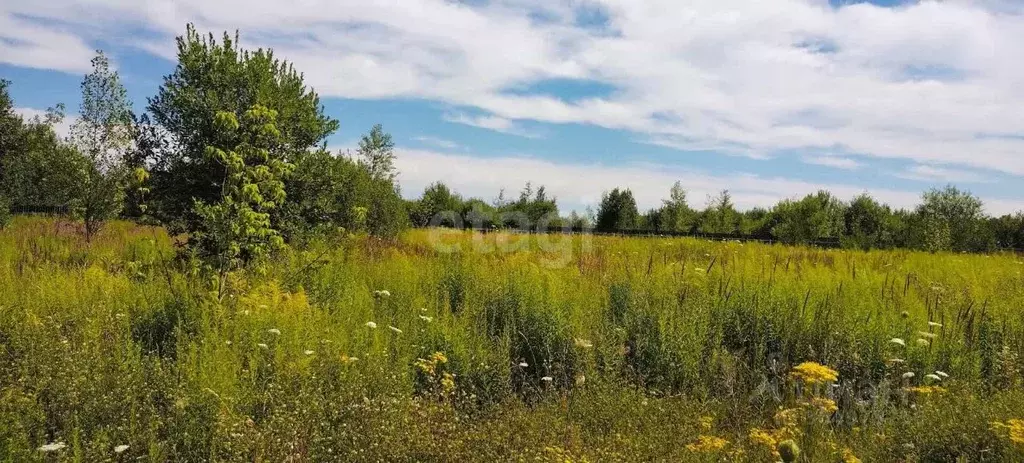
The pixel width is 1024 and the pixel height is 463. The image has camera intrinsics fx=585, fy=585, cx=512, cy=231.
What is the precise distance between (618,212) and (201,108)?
34.6 meters

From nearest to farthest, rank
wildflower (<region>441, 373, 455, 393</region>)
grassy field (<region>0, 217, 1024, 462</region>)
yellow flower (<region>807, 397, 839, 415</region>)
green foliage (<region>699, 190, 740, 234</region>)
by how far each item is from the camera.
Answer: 1. grassy field (<region>0, 217, 1024, 462</region>)
2. yellow flower (<region>807, 397, 839, 415</region>)
3. wildflower (<region>441, 373, 455, 393</region>)
4. green foliage (<region>699, 190, 740, 234</region>)

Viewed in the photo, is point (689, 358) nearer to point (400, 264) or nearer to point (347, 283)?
point (347, 283)

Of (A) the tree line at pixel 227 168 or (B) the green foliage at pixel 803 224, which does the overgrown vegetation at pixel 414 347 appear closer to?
(A) the tree line at pixel 227 168

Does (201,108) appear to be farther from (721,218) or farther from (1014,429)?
(721,218)

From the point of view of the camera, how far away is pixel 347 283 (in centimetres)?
709

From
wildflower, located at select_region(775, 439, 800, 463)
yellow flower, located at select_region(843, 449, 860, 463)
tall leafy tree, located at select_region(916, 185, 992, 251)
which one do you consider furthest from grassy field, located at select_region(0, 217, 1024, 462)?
tall leafy tree, located at select_region(916, 185, 992, 251)

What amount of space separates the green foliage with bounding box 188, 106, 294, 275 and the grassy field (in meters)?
0.36

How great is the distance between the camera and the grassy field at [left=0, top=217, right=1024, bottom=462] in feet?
11.7

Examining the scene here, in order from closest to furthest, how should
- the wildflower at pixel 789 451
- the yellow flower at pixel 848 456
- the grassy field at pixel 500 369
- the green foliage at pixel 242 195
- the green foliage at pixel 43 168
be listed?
the wildflower at pixel 789 451
the yellow flower at pixel 848 456
the grassy field at pixel 500 369
the green foliage at pixel 242 195
the green foliage at pixel 43 168

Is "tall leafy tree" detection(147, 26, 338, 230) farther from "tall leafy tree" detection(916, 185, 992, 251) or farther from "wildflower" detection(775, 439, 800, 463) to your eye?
"tall leafy tree" detection(916, 185, 992, 251)

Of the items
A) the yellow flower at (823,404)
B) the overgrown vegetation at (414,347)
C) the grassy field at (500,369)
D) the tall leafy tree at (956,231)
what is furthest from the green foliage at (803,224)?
the yellow flower at (823,404)

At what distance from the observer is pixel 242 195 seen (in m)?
5.82

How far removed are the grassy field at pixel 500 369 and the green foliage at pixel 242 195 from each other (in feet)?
1.17

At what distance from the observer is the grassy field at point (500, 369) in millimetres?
3562
